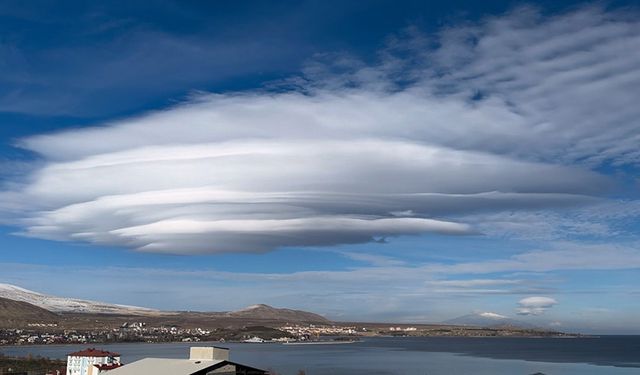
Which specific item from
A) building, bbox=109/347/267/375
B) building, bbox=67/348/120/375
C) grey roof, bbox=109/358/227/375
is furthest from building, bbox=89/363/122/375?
grey roof, bbox=109/358/227/375

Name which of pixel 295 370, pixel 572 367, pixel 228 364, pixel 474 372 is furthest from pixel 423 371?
pixel 228 364

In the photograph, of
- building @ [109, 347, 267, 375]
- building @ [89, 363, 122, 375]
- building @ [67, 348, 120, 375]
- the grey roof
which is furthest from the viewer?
building @ [67, 348, 120, 375]

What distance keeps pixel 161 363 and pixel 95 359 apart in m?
40.0

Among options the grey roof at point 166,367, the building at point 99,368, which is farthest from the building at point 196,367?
the building at point 99,368

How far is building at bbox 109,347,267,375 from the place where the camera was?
35.8 metres

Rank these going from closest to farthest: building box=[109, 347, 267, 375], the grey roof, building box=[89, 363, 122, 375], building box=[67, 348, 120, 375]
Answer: the grey roof → building box=[109, 347, 267, 375] → building box=[89, 363, 122, 375] → building box=[67, 348, 120, 375]

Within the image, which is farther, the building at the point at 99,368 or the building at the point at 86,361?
the building at the point at 86,361

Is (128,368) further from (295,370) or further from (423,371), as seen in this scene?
(423,371)

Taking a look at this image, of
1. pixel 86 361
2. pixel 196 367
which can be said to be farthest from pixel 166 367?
pixel 86 361

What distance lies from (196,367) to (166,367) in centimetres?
190

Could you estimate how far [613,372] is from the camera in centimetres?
11175

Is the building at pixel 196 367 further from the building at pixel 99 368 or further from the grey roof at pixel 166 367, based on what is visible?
the building at pixel 99 368

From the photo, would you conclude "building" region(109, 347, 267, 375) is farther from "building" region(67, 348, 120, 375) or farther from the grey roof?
"building" region(67, 348, 120, 375)

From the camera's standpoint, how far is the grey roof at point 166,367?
35656 mm
